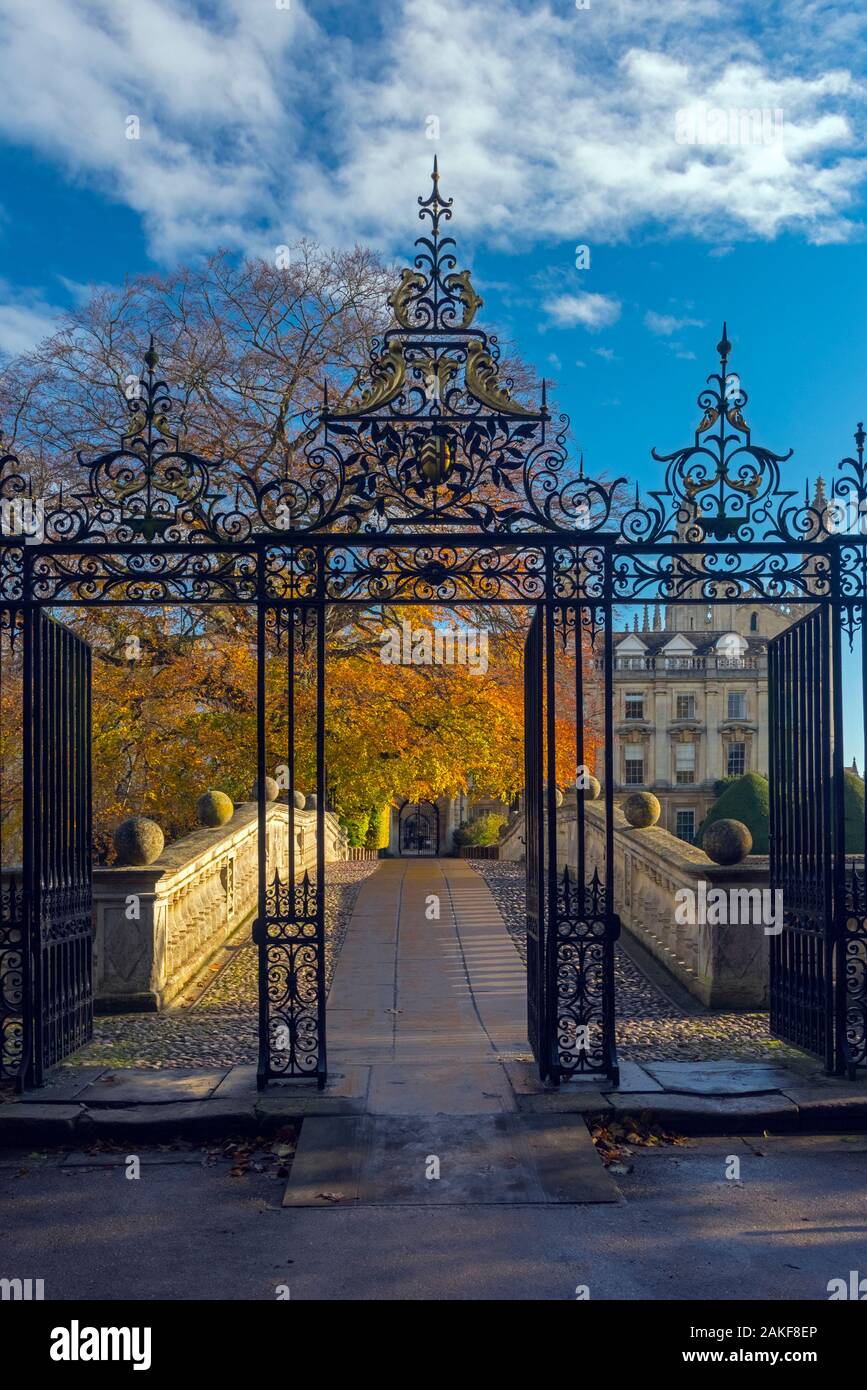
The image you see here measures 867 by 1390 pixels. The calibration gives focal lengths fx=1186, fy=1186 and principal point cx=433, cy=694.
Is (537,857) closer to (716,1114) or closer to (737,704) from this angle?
(716,1114)

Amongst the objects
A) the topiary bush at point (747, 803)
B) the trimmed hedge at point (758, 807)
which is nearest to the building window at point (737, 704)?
the trimmed hedge at point (758, 807)

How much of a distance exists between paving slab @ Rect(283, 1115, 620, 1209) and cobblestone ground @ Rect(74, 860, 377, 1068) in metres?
2.24

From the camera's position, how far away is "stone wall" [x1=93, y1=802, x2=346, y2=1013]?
1002 cm

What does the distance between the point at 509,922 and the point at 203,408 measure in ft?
38.3

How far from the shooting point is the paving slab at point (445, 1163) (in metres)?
5.74

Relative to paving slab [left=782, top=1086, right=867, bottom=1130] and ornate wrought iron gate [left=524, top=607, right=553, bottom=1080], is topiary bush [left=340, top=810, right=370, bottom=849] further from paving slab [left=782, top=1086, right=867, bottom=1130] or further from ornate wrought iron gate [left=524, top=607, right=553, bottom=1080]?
paving slab [left=782, top=1086, right=867, bottom=1130]

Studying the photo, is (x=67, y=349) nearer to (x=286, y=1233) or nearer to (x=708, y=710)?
(x=286, y=1233)

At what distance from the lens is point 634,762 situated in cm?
6744

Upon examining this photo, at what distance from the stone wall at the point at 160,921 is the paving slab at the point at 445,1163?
3.89m

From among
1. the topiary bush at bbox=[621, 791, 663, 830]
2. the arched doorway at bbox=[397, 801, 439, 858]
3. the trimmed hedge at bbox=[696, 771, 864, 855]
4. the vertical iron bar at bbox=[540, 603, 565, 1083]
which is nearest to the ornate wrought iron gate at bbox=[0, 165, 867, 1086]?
the vertical iron bar at bbox=[540, 603, 565, 1083]

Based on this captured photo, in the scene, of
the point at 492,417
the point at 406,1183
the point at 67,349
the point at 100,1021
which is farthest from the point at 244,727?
the point at 406,1183

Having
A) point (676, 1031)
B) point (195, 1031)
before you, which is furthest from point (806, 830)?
point (195, 1031)

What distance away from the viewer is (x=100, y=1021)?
9.83 metres

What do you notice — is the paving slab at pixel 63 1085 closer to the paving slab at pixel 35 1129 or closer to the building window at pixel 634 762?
the paving slab at pixel 35 1129
